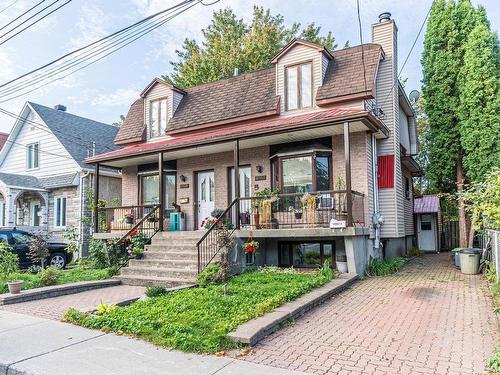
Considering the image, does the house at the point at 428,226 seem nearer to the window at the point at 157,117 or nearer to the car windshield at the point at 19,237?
the window at the point at 157,117

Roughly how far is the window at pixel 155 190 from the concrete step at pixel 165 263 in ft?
14.4

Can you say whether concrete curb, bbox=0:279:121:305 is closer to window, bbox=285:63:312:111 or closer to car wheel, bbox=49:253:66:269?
car wheel, bbox=49:253:66:269

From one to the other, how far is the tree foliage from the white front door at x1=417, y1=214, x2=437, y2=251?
13231 millimetres

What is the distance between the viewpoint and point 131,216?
1441cm

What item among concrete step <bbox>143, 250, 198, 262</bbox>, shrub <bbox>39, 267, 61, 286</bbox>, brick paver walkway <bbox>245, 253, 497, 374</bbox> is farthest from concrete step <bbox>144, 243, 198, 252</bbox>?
brick paver walkway <bbox>245, 253, 497, 374</bbox>

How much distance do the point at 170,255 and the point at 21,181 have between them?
494 inches

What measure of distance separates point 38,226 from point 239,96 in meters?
12.7

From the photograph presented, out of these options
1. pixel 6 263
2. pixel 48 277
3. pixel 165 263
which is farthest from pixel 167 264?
pixel 6 263

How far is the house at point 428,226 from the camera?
748 inches

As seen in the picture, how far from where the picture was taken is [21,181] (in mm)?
18906

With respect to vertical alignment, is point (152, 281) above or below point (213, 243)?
below

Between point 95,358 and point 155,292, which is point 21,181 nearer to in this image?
point 155,292

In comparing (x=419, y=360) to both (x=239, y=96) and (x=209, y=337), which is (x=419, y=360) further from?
(x=239, y=96)

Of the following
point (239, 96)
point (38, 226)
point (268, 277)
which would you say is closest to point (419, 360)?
point (268, 277)
